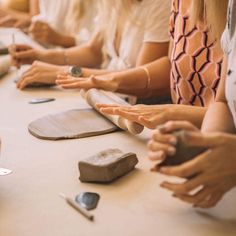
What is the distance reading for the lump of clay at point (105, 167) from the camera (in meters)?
0.82

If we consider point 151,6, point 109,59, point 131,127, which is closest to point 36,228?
point 131,127

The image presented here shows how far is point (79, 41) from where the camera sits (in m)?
2.29

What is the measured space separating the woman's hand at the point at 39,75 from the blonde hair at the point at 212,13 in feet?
1.65

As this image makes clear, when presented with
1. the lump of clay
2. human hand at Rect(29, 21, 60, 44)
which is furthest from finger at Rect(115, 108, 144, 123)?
human hand at Rect(29, 21, 60, 44)

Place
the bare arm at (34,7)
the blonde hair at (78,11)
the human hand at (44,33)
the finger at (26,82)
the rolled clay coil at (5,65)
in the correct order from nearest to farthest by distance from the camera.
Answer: the finger at (26,82) → the rolled clay coil at (5,65) → the blonde hair at (78,11) → the human hand at (44,33) → the bare arm at (34,7)

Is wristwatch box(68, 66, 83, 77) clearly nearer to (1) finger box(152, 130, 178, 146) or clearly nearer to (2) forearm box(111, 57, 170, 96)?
(2) forearm box(111, 57, 170, 96)

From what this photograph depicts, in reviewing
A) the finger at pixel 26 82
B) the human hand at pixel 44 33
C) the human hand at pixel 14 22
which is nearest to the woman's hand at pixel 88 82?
the finger at pixel 26 82

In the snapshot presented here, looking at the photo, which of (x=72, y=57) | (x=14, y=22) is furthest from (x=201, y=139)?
(x=14, y=22)

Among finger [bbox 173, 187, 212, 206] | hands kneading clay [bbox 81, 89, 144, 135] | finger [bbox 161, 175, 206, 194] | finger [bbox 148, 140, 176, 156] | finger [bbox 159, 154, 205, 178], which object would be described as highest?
finger [bbox 148, 140, 176, 156]

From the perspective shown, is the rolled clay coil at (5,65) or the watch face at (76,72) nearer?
the watch face at (76,72)

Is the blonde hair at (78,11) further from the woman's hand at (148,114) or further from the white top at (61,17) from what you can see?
the woman's hand at (148,114)

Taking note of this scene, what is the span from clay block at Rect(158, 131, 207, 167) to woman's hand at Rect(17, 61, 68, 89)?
0.89m

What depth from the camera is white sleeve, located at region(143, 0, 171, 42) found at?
149cm

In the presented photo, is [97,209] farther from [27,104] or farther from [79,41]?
[79,41]
